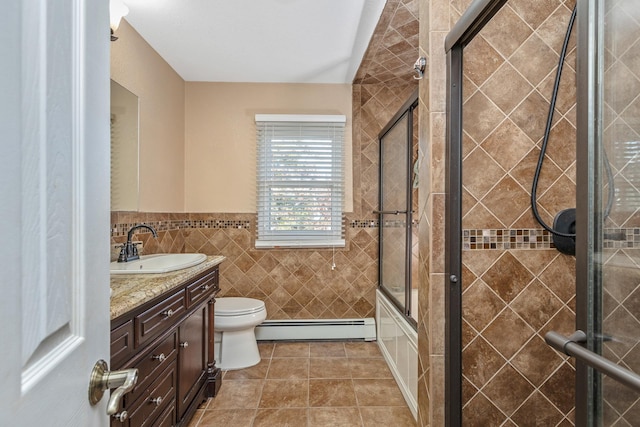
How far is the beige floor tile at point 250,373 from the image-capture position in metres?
2.45

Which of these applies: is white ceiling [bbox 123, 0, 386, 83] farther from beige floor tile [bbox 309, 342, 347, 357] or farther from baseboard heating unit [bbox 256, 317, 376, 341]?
beige floor tile [bbox 309, 342, 347, 357]

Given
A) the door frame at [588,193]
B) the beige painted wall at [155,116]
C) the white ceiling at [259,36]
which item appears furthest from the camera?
the beige painted wall at [155,116]

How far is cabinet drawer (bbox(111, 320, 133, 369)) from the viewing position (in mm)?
1089

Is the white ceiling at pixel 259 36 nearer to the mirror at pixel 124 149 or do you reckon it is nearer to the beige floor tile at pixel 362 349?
the mirror at pixel 124 149

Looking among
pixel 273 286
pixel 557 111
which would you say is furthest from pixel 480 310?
pixel 273 286

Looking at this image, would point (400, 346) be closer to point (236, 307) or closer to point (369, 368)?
point (369, 368)

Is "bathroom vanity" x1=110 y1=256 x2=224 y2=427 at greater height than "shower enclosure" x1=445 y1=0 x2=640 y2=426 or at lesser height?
lesser

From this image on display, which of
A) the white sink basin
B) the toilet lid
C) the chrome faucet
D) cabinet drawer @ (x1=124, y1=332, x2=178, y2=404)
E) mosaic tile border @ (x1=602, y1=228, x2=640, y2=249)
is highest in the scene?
mosaic tile border @ (x1=602, y1=228, x2=640, y2=249)

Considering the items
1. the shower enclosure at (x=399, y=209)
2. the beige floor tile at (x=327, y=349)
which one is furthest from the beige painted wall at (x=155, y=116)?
the shower enclosure at (x=399, y=209)

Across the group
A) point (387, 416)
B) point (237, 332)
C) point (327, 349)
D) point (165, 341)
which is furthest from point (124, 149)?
point (387, 416)

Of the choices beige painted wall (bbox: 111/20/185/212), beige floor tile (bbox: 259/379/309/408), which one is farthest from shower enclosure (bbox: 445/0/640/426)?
beige painted wall (bbox: 111/20/185/212)

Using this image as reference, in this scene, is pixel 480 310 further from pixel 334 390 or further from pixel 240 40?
pixel 240 40

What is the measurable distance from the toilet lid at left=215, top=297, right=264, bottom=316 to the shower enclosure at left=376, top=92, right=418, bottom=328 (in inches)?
42.7

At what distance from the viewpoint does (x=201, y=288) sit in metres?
1.96
